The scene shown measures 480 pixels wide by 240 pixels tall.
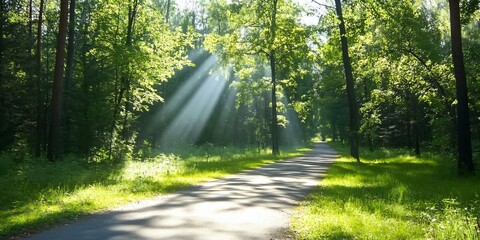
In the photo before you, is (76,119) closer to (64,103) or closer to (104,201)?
(64,103)

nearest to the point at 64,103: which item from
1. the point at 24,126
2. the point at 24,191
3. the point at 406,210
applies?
the point at 24,126

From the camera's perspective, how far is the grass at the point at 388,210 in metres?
5.96

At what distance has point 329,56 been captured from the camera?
24500 mm

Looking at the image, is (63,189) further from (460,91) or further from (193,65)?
(193,65)

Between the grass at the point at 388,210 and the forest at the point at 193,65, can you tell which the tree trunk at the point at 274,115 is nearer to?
the forest at the point at 193,65

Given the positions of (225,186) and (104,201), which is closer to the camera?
(104,201)

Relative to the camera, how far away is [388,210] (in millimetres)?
8055

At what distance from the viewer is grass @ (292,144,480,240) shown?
5.96 m

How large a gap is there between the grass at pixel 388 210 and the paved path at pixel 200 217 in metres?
0.60

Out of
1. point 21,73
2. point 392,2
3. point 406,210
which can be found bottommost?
point 406,210

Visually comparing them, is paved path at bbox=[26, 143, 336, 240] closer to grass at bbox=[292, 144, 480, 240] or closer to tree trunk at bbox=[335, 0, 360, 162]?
grass at bbox=[292, 144, 480, 240]

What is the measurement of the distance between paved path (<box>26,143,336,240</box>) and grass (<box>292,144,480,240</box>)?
0.60 metres

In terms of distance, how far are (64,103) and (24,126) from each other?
5.63 meters

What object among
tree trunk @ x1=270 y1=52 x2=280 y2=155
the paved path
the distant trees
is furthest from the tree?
the paved path
